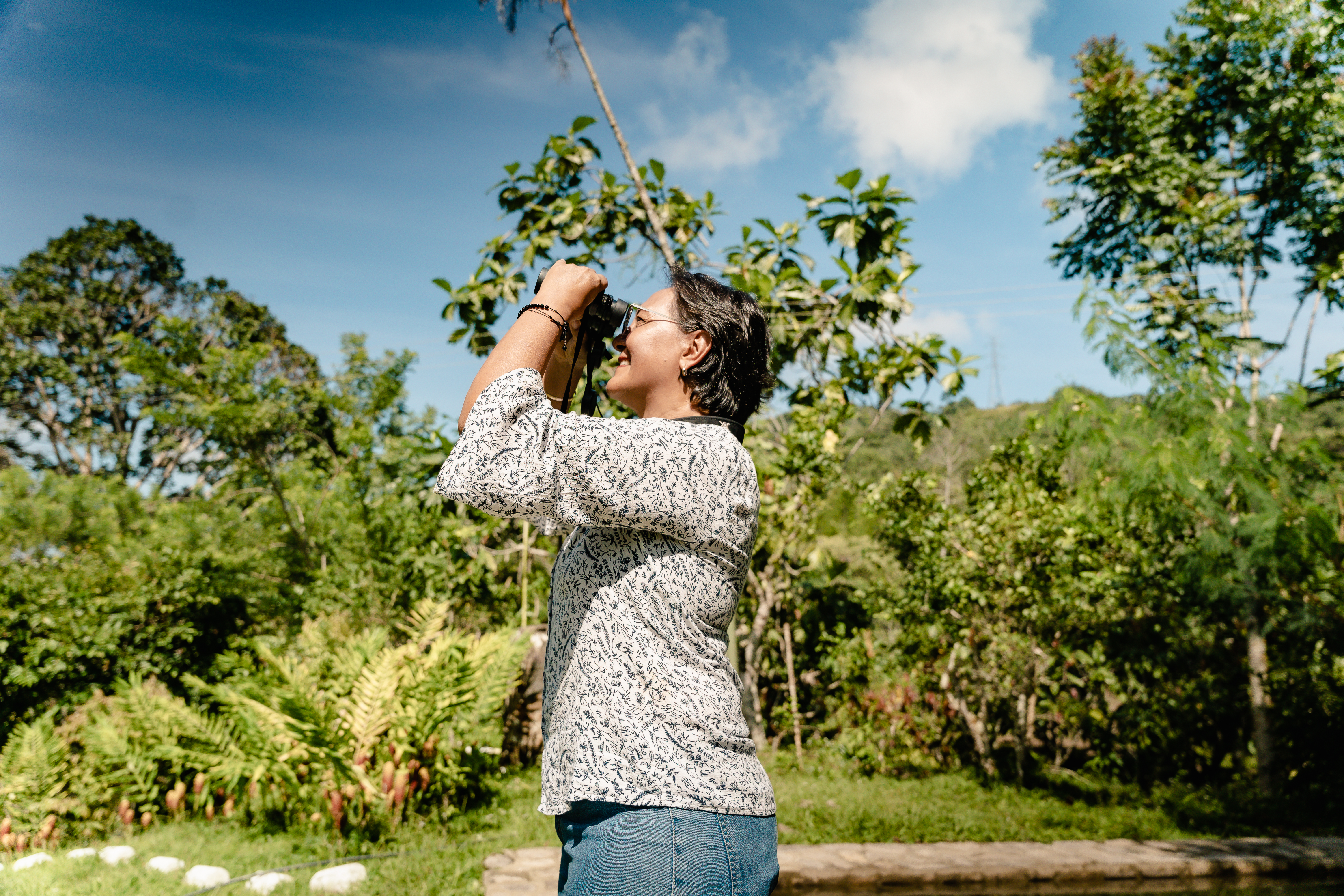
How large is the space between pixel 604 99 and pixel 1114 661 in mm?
4831

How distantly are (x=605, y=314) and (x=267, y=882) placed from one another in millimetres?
3322

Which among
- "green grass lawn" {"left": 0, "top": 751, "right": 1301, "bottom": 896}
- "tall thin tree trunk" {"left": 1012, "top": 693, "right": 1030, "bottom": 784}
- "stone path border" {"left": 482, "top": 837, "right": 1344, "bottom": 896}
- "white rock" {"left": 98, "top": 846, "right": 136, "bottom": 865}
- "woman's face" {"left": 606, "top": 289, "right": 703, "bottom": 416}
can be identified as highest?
"woman's face" {"left": 606, "top": 289, "right": 703, "bottom": 416}

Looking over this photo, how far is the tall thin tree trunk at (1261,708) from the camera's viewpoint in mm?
5211

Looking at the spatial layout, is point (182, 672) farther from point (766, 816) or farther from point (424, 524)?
point (766, 816)

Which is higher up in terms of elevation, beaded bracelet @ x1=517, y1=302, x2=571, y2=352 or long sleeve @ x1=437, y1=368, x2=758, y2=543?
beaded bracelet @ x1=517, y1=302, x2=571, y2=352

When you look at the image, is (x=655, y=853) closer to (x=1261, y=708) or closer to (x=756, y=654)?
(x=756, y=654)

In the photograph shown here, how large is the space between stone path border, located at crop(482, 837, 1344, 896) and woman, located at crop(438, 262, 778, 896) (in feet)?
9.60

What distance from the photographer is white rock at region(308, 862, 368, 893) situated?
11.0 ft

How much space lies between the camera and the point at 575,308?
1256 millimetres

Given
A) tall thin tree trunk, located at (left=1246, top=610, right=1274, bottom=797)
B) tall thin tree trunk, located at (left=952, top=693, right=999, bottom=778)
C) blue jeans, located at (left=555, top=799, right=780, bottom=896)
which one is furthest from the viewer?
tall thin tree trunk, located at (left=952, top=693, right=999, bottom=778)

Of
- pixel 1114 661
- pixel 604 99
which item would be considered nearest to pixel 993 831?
pixel 1114 661

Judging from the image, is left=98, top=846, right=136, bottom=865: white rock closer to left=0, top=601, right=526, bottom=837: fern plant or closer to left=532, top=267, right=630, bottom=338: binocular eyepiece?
left=0, top=601, right=526, bottom=837: fern plant

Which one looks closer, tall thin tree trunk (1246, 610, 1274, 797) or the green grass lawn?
the green grass lawn

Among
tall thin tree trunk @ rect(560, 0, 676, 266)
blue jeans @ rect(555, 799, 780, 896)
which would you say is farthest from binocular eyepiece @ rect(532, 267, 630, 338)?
tall thin tree trunk @ rect(560, 0, 676, 266)
